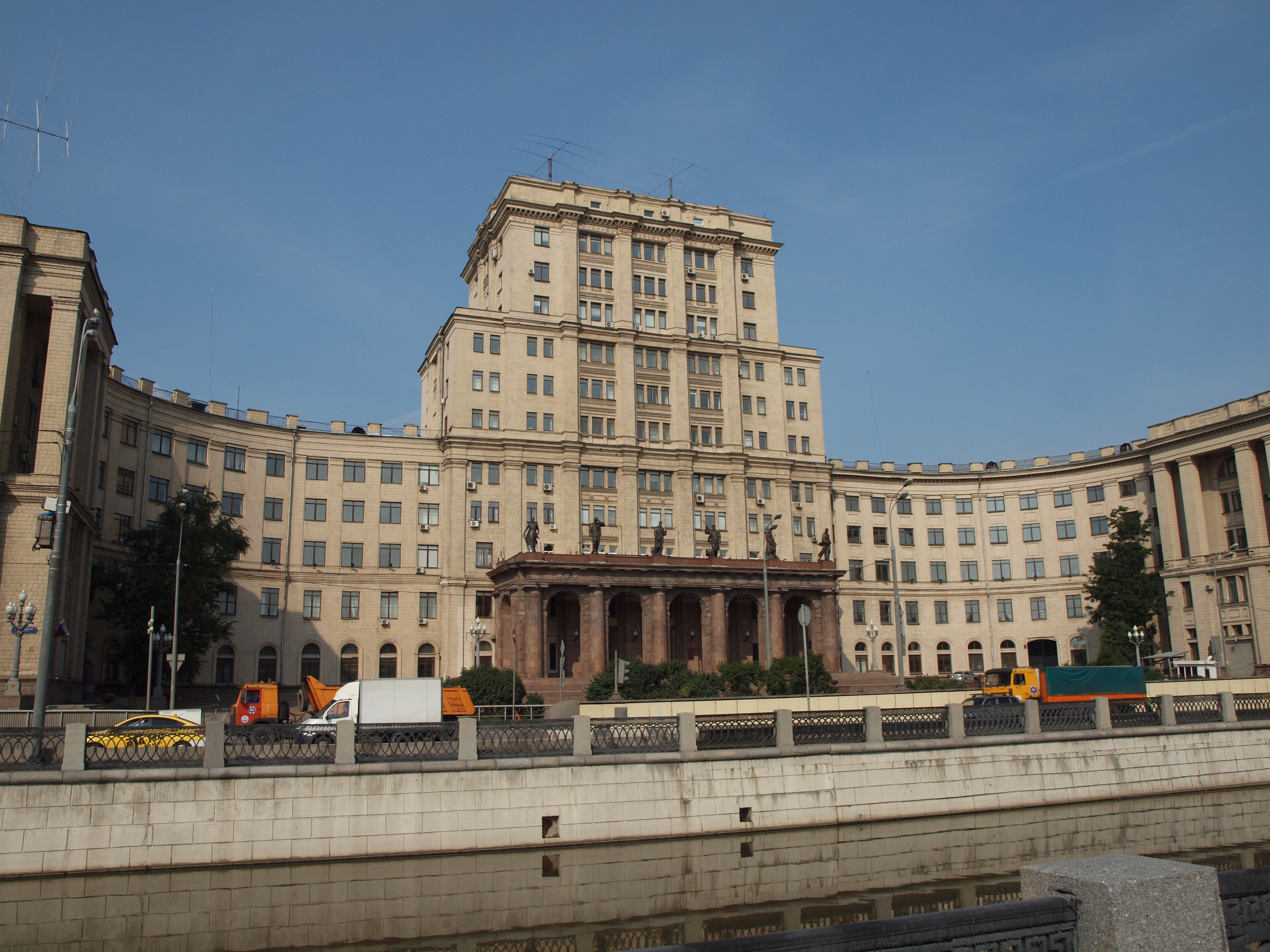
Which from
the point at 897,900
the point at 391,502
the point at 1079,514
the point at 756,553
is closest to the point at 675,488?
the point at 756,553

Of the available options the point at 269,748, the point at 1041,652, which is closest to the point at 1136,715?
the point at 269,748

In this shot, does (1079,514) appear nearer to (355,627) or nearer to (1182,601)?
(1182,601)

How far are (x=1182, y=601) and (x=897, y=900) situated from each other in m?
63.7

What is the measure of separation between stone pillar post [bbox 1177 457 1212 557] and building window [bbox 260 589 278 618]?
67.1m

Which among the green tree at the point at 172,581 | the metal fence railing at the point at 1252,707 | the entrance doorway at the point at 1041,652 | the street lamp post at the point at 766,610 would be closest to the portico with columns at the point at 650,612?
the street lamp post at the point at 766,610

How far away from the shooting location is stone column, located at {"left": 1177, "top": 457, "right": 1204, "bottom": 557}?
72.2m

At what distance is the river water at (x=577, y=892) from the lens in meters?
19.0

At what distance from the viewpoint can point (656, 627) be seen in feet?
214

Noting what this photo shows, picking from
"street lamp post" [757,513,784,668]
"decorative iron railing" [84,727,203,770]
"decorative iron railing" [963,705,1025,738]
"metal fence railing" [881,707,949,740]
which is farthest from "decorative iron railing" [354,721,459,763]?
"street lamp post" [757,513,784,668]

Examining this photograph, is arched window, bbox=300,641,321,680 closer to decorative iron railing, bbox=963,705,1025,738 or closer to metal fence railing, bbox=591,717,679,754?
metal fence railing, bbox=591,717,679,754

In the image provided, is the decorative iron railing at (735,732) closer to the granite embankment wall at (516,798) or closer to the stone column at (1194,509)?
the granite embankment wall at (516,798)

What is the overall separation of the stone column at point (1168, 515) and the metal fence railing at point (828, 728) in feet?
182

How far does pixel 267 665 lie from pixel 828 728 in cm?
4773

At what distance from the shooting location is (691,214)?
81062 mm
